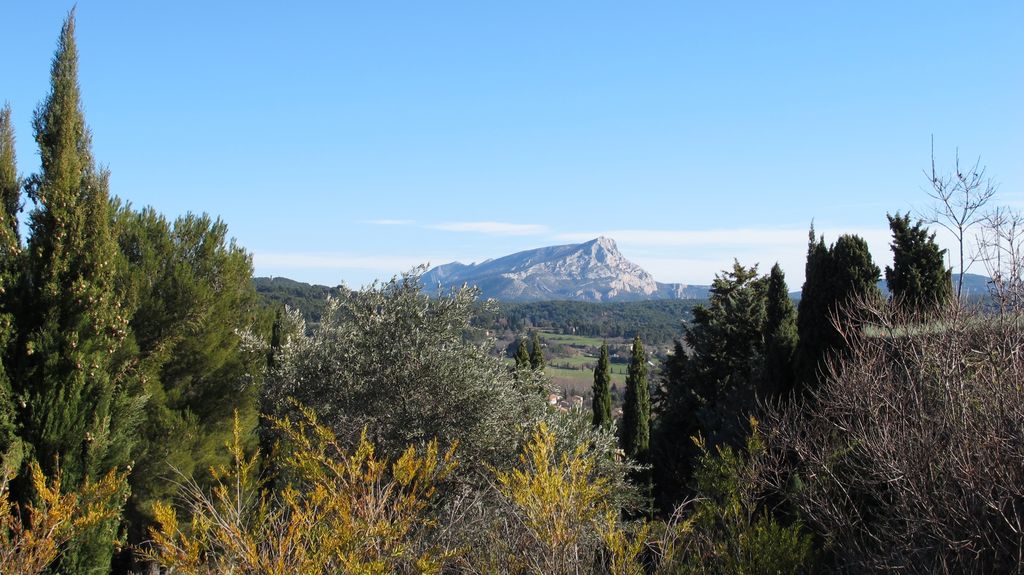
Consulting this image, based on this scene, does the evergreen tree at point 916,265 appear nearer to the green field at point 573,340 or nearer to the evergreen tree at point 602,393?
the evergreen tree at point 602,393

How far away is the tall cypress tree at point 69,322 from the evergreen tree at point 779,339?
41.7ft

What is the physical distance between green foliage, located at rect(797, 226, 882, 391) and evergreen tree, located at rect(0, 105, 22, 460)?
42.3 feet

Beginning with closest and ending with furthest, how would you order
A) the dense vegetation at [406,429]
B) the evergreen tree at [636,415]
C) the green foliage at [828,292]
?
the dense vegetation at [406,429], the green foliage at [828,292], the evergreen tree at [636,415]

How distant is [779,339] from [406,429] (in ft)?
36.8

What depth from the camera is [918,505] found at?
201 inches

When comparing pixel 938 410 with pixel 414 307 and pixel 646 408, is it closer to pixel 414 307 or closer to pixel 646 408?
pixel 414 307

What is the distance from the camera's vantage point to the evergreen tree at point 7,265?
23.8 feet

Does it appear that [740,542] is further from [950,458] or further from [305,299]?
[305,299]

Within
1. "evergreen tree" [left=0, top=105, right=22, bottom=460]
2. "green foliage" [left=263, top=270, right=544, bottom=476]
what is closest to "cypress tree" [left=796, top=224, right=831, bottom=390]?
"green foliage" [left=263, top=270, right=544, bottom=476]

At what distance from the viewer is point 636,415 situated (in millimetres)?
24250

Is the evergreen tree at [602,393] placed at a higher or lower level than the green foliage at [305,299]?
lower

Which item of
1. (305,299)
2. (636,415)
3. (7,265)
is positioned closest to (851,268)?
(636,415)

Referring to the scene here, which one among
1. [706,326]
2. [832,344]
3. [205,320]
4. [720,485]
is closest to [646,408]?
[706,326]

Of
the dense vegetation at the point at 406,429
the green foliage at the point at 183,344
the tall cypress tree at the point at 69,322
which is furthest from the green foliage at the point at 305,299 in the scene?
the tall cypress tree at the point at 69,322
